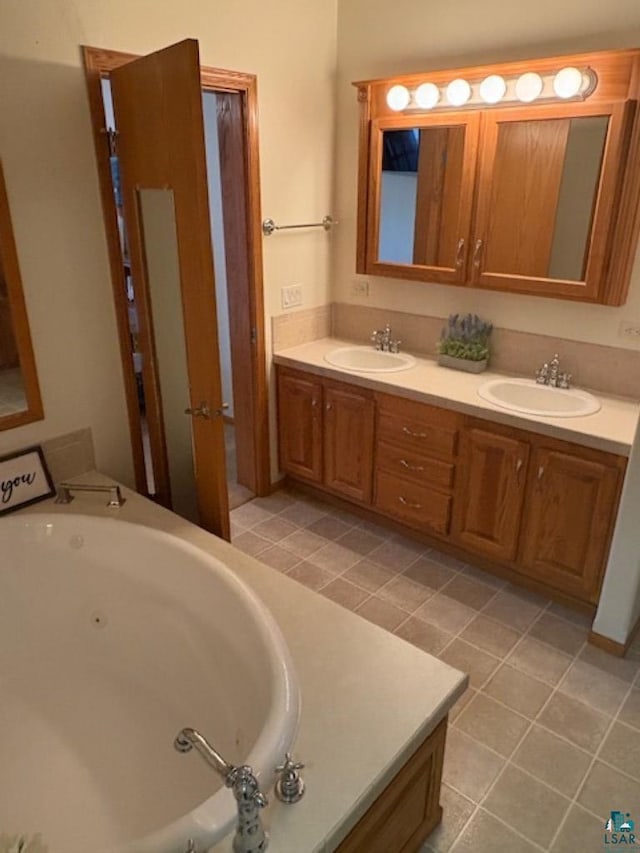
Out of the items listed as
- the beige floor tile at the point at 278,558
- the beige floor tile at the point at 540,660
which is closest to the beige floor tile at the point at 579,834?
the beige floor tile at the point at 540,660

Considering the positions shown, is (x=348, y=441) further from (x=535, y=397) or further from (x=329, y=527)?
(x=535, y=397)

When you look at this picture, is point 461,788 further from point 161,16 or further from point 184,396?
point 161,16

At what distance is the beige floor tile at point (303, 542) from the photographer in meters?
2.93

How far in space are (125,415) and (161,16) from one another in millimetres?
1534

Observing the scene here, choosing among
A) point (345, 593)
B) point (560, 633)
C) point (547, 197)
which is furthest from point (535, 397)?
point (345, 593)

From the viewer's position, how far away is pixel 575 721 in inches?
79.0

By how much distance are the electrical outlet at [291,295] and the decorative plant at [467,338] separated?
0.81 metres

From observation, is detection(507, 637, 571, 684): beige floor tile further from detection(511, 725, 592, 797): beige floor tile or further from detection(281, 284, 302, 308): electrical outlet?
detection(281, 284, 302, 308): electrical outlet

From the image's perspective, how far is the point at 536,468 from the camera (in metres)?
2.37

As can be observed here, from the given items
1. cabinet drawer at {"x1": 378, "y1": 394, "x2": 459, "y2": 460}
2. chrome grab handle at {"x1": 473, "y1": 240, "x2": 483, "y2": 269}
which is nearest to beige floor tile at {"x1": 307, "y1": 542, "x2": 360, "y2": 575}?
cabinet drawer at {"x1": 378, "y1": 394, "x2": 459, "y2": 460}

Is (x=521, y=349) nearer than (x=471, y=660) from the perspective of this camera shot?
No

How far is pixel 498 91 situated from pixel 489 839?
2.63 metres

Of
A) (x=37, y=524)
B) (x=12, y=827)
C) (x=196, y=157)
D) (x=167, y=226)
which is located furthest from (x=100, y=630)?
(x=196, y=157)

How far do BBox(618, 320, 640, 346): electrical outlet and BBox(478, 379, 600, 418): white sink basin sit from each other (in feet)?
0.91
